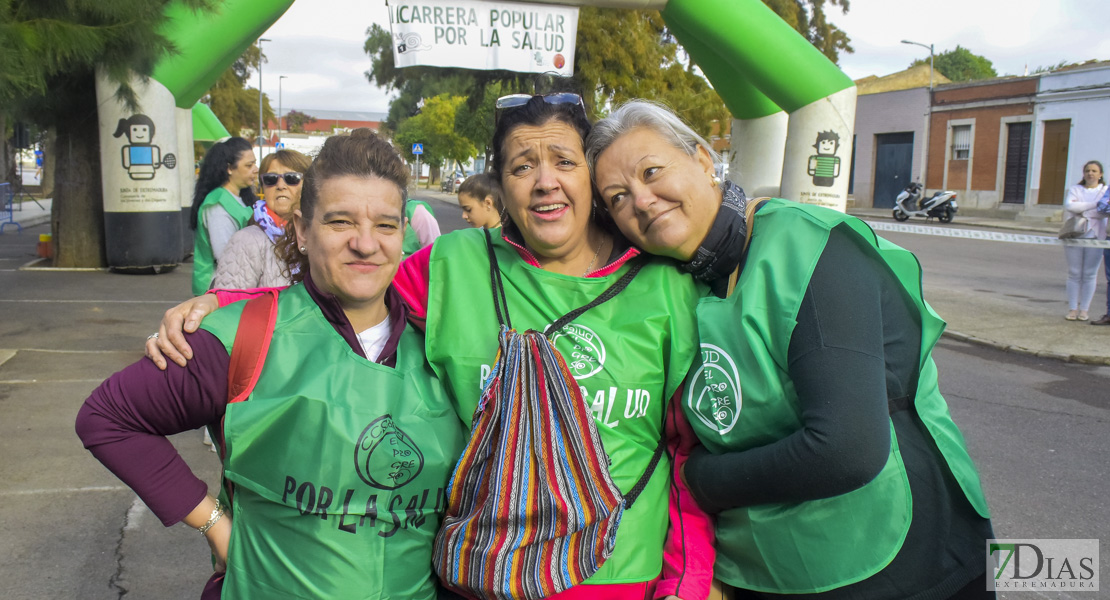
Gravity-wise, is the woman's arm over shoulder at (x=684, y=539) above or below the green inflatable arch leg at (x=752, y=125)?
below

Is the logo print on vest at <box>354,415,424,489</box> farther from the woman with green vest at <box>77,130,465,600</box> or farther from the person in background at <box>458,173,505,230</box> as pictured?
the person in background at <box>458,173,505,230</box>

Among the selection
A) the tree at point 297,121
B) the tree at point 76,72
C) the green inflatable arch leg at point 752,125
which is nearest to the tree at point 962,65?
the tree at point 297,121

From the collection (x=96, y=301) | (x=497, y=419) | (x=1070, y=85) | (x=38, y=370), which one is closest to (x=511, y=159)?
(x=497, y=419)

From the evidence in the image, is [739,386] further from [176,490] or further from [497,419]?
[176,490]

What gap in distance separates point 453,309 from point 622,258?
432mm

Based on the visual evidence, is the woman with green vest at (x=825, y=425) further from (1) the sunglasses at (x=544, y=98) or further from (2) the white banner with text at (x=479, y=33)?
(2) the white banner with text at (x=479, y=33)

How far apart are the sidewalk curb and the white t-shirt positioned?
7.65 m

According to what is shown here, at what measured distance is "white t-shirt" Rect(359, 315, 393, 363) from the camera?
6.29 ft

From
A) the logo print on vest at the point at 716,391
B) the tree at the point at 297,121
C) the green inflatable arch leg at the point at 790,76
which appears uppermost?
the tree at the point at 297,121

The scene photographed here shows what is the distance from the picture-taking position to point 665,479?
193 cm

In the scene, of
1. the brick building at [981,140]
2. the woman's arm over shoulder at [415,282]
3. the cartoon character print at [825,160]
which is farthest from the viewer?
the brick building at [981,140]

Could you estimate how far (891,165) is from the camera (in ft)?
117

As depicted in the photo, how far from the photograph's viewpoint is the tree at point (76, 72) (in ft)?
18.9

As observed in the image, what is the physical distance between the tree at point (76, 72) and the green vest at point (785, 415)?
549 centimetres
